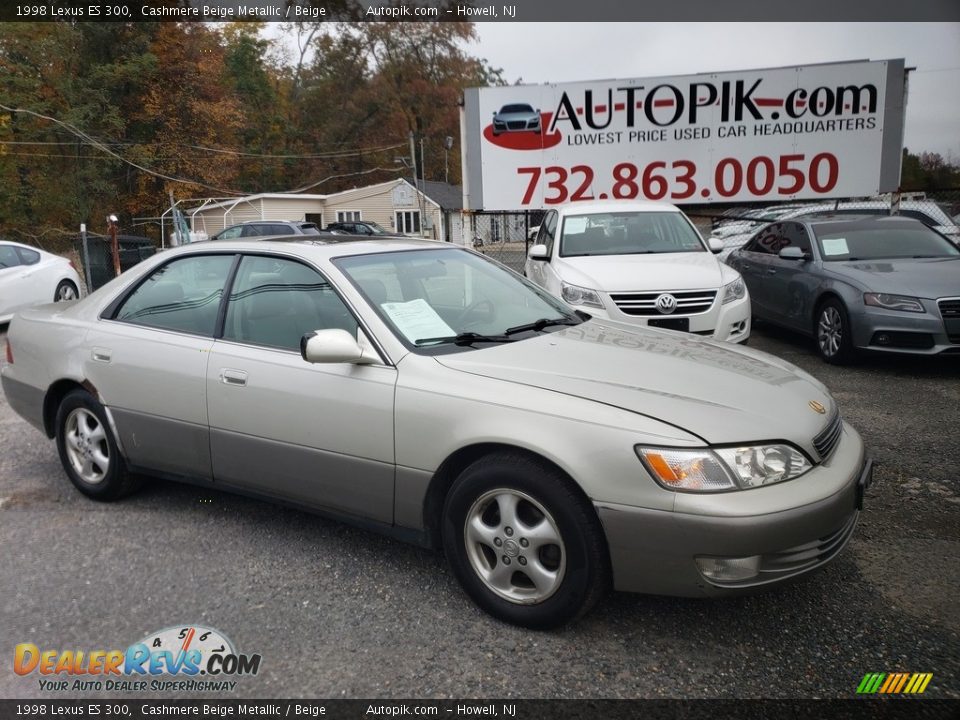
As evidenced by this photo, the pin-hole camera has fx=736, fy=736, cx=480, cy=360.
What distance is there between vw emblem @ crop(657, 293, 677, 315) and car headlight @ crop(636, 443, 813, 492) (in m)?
4.05

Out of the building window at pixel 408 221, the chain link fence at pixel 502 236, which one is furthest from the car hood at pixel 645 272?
the building window at pixel 408 221

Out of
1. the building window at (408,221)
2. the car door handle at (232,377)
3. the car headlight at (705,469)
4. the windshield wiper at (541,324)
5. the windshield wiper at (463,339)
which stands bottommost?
the building window at (408,221)

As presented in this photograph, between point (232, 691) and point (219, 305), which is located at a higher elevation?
point (219, 305)

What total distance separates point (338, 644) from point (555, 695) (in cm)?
86

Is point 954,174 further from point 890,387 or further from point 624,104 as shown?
point 890,387

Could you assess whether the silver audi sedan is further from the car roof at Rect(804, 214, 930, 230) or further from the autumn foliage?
the autumn foliage

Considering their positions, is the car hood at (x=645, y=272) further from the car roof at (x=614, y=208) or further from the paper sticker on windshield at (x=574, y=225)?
the car roof at (x=614, y=208)

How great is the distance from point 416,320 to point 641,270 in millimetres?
4065

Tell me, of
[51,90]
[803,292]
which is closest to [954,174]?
[803,292]

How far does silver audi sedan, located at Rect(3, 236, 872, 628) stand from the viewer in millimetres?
2564

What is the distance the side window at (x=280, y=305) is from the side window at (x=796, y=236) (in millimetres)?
6418

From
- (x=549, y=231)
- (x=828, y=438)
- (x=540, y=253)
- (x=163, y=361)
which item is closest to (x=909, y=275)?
(x=540, y=253)

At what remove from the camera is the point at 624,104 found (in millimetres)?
11320

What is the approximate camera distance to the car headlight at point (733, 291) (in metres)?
6.66
